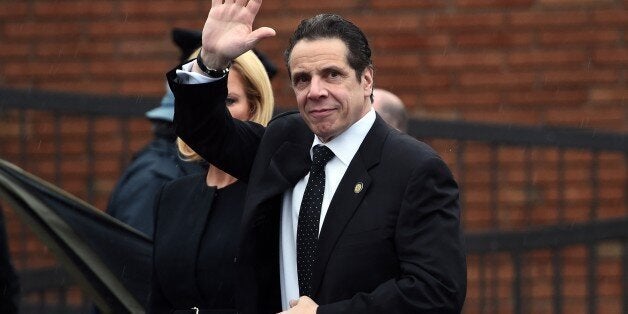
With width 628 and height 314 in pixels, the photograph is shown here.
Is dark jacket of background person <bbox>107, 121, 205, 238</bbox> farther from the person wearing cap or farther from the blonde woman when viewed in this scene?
the blonde woman

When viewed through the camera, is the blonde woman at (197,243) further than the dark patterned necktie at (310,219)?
Yes

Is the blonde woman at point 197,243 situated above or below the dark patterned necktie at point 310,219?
below

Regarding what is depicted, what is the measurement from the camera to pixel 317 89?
3.90 metres

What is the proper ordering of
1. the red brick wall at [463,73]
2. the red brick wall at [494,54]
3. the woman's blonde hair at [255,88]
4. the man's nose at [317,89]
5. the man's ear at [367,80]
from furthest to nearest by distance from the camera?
the red brick wall at [494,54]
the red brick wall at [463,73]
the woman's blonde hair at [255,88]
the man's ear at [367,80]
the man's nose at [317,89]

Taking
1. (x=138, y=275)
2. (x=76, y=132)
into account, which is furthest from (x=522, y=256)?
(x=138, y=275)

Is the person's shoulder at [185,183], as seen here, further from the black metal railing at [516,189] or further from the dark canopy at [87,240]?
the black metal railing at [516,189]

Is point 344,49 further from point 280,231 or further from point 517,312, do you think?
point 517,312

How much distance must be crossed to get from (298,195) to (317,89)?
323 millimetres

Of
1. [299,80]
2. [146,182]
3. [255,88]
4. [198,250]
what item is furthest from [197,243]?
[146,182]

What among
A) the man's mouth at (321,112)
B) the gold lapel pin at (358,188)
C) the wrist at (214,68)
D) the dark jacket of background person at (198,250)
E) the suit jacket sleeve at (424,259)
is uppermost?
the wrist at (214,68)

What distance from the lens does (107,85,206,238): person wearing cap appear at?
5.59m

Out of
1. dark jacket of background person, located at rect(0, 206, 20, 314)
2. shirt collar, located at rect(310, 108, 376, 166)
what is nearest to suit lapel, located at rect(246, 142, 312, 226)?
shirt collar, located at rect(310, 108, 376, 166)

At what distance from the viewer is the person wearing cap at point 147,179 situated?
5.59m

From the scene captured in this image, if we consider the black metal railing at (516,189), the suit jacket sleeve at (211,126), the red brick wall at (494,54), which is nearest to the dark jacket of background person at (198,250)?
the suit jacket sleeve at (211,126)
